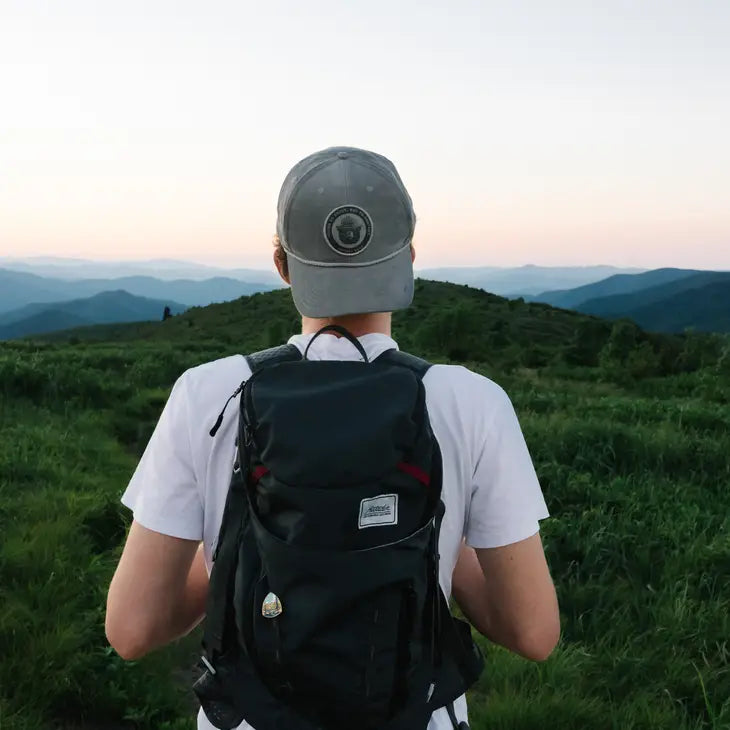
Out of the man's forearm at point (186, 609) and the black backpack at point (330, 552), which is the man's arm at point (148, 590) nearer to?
the man's forearm at point (186, 609)

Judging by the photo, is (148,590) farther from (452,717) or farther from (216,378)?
(452,717)

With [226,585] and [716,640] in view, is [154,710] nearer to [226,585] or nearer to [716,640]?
[226,585]

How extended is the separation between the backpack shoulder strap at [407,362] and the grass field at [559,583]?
237cm

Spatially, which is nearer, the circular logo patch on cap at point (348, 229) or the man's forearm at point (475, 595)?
the circular logo patch on cap at point (348, 229)

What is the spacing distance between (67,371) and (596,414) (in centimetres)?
801

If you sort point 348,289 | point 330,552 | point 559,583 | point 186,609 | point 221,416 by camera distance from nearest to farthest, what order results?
point 330,552 < point 221,416 < point 348,289 < point 186,609 < point 559,583

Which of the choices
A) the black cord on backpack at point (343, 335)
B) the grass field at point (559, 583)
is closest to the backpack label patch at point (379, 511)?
the black cord on backpack at point (343, 335)

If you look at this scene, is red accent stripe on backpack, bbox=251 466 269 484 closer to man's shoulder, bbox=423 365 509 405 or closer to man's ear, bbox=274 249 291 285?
man's shoulder, bbox=423 365 509 405

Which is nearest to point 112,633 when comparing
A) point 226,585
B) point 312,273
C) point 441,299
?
point 226,585

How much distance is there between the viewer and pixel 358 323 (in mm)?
1643

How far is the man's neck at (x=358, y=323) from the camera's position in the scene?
1630 millimetres

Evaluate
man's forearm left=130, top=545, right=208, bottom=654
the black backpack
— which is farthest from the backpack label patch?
man's forearm left=130, top=545, right=208, bottom=654

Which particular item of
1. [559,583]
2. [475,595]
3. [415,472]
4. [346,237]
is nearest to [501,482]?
[415,472]

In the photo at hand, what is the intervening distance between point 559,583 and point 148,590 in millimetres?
3572
